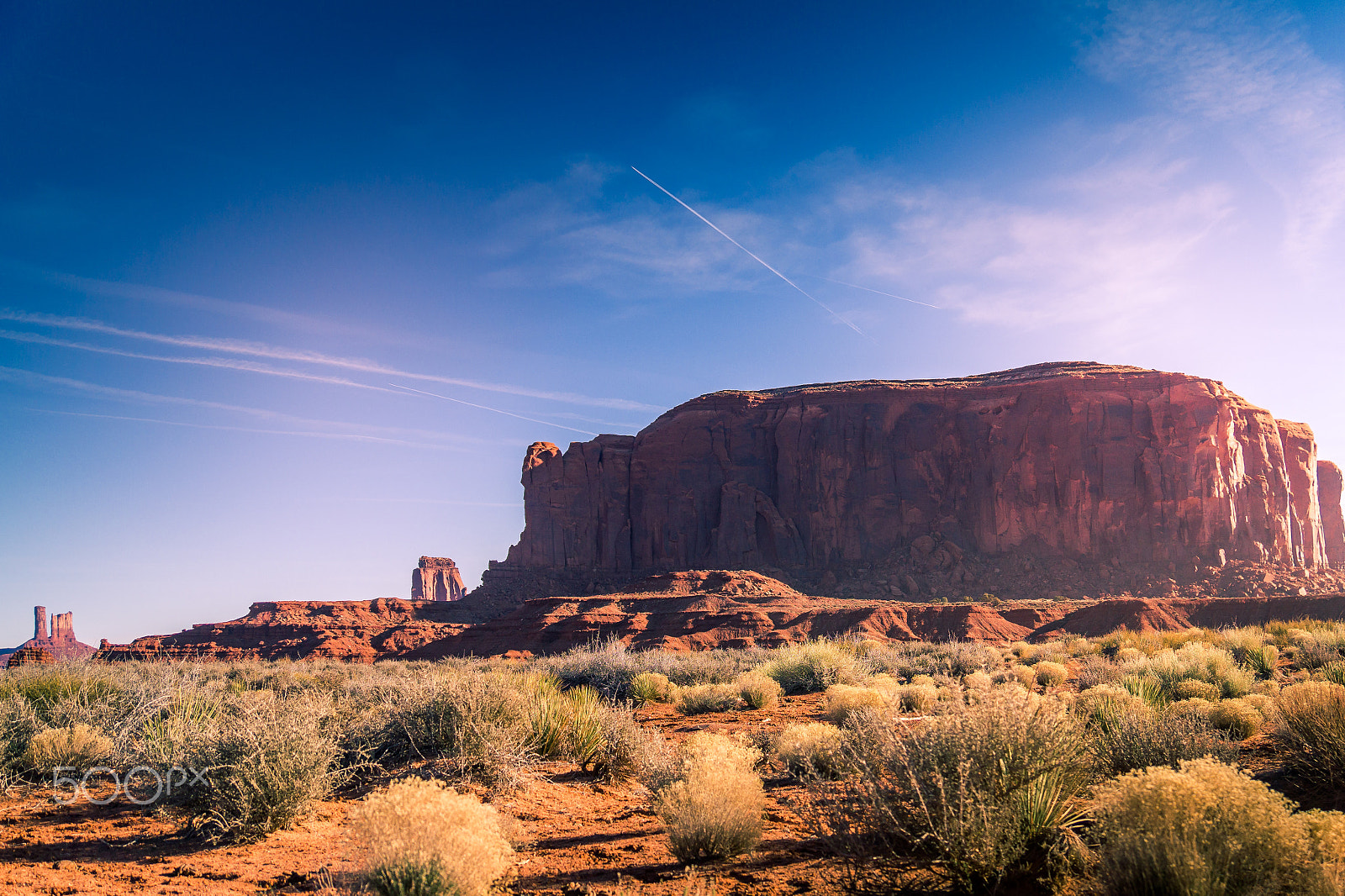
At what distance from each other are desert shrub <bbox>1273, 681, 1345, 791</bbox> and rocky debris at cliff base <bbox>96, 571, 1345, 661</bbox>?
2462cm

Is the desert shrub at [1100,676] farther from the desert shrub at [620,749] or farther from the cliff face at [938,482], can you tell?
the cliff face at [938,482]

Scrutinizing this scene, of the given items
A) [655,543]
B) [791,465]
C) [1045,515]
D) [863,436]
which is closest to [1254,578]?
[1045,515]

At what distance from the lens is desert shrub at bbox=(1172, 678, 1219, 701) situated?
35.7 ft

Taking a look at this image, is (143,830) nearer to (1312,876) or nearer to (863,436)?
(1312,876)

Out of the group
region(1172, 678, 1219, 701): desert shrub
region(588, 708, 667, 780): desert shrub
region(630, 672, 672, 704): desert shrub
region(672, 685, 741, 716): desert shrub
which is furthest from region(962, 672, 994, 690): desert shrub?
region(630, 672, 672, 704): desert shrub

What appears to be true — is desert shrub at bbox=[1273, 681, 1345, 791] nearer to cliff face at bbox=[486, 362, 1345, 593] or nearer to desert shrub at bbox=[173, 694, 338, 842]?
desert shrub at bbox=[173, 694, 338, 842]

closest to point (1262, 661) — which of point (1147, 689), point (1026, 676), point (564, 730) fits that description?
point (1026, 676)

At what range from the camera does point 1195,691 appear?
11.1 metres

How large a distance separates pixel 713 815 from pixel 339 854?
9.54ft

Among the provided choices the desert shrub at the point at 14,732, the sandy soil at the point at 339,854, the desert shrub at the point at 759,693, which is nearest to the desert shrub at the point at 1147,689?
the sandy soil at the point at 339,854

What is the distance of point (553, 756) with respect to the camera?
8.38 m

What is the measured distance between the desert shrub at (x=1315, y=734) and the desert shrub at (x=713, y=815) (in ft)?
15.2

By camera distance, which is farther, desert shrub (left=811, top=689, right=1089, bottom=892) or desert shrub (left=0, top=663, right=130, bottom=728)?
desert shrub (left=0, top=663, right=130, bottom=728)

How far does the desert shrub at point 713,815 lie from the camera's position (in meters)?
5.34
